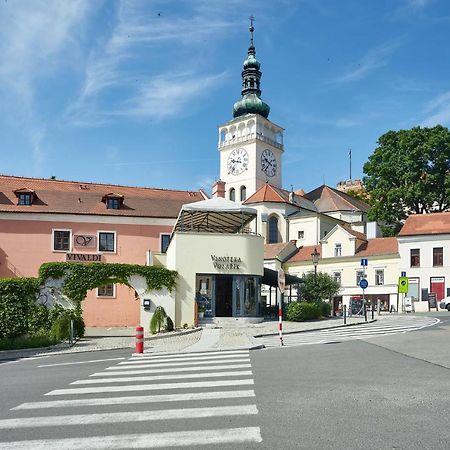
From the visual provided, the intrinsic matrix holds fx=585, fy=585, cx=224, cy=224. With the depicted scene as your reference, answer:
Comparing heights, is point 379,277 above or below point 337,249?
below

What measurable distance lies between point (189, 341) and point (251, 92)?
67675 mm

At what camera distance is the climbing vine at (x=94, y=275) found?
88.7 feet

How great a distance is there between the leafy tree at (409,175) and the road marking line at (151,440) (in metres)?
52.9

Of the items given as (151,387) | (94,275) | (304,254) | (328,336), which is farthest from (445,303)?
(151,387)

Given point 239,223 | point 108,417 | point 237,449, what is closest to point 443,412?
point 237,449

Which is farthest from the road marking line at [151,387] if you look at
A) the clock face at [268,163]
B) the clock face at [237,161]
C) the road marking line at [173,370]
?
the clock face at [268,163]

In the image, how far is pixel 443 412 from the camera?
8008 millimetres

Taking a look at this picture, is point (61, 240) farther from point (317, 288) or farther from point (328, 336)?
point (328, 336)

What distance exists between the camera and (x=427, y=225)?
50.8 metres

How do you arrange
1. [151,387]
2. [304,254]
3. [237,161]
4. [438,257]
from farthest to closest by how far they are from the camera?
[237,161] → [304,254] → [438,257] → [151,387]

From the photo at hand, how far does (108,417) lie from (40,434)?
1104mm

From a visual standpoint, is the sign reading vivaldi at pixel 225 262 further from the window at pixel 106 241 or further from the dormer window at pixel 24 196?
the dormer window at pixel 24 196

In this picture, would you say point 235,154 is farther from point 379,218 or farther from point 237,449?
point 237,449

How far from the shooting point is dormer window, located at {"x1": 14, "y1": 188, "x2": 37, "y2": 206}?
3878 cm
